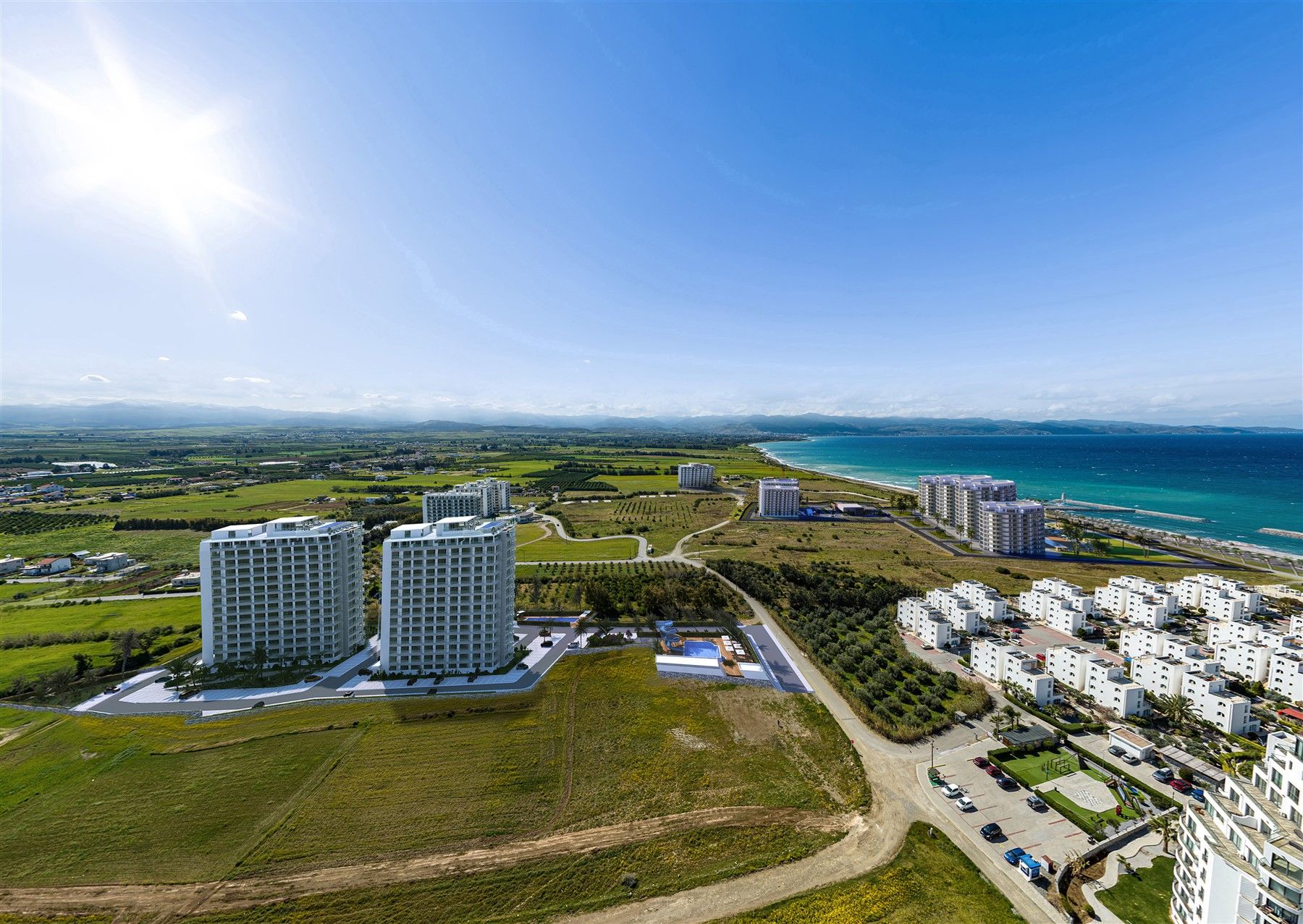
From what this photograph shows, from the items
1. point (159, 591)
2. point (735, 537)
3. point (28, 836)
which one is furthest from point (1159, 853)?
point (159, 591)

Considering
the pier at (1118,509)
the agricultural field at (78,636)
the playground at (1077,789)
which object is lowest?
the pier at (1118,509)

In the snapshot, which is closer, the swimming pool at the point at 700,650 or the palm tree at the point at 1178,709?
the palm tree at the point at 1178,709

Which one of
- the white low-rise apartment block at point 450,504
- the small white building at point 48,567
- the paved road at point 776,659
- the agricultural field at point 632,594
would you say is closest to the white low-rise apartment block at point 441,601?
the agricultural field at point 632,594

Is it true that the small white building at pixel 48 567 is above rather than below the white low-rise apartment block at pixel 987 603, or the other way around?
above

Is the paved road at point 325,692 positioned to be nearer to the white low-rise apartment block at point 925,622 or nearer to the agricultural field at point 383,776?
the agricultural field at point 383,776

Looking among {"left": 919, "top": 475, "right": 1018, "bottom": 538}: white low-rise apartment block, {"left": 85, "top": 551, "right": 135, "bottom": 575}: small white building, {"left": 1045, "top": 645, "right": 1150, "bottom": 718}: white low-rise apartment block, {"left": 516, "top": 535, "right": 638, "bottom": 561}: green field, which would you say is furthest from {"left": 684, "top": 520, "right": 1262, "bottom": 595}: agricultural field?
{"left": 85, "top": 551, "right": 135, "bottom": 575}: small white building

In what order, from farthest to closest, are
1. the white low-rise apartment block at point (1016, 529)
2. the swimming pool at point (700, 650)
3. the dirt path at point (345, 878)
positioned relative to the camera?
the white low-rise apartment block at point (1016, 529) → the swimming pool at point (700, 650) → the dirt path at point (345, 878)

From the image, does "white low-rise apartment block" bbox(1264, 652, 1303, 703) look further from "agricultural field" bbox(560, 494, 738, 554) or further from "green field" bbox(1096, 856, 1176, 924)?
A: "agricultural field" bbox(560, 494, 738, 554)
